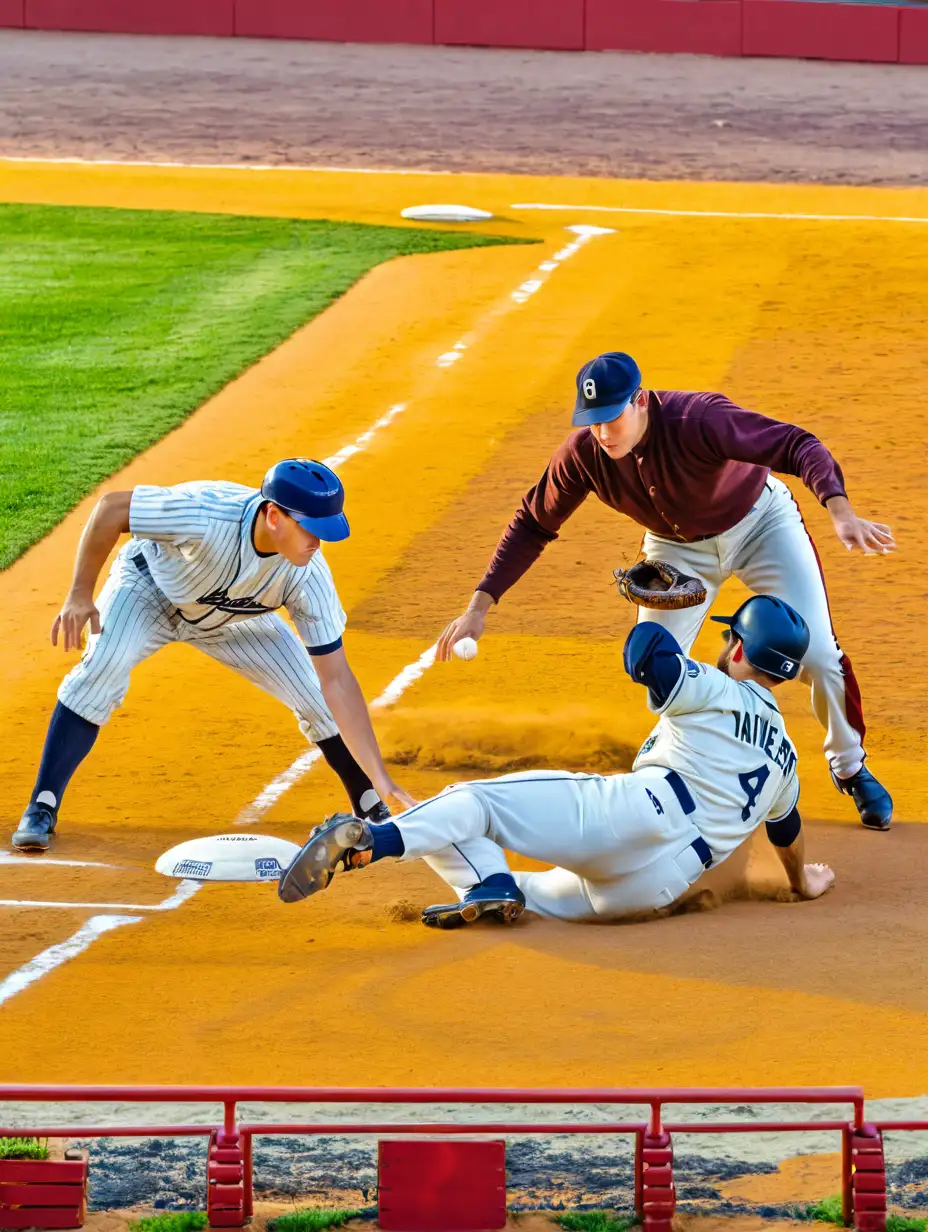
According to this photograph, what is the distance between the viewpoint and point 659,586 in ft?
24.4

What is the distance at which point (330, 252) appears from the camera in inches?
701

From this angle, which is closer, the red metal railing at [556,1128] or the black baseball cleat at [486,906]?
the red metal railing at [556,1128]

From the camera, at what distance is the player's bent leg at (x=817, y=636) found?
7.45 meters

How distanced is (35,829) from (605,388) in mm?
2643

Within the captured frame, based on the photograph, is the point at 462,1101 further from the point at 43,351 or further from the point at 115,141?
the point at 115,141

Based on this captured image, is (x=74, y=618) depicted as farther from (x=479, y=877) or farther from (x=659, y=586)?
(x=659, y=586)

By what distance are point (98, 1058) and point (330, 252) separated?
1306 centimetres

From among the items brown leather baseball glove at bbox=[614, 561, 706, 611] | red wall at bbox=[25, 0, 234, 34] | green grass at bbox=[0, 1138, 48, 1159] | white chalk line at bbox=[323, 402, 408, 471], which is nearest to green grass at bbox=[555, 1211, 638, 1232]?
green grass at bbox=[0, 1138, 48, 1159]

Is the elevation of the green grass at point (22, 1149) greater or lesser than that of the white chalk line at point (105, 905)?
lesser

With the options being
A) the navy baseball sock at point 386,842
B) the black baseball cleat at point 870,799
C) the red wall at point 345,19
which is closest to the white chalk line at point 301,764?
the navy baseball sock at point 386,842

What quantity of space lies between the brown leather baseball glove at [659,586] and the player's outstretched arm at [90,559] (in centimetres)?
186

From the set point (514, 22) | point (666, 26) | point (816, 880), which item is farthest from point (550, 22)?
point (816, 880)

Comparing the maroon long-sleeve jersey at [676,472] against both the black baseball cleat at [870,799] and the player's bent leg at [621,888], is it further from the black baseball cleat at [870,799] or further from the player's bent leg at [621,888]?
the player's bent leg at [621,888]

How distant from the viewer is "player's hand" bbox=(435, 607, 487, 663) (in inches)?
281
